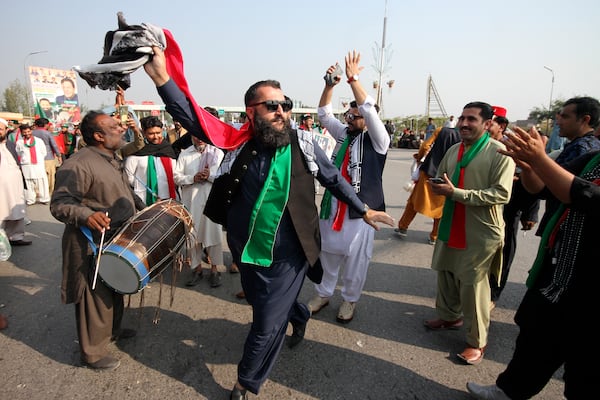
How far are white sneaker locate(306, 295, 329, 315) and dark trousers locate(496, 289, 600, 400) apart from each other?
170 cm

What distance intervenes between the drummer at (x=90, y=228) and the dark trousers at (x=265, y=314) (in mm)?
1172

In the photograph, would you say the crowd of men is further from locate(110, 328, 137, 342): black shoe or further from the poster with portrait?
the poster with portrait

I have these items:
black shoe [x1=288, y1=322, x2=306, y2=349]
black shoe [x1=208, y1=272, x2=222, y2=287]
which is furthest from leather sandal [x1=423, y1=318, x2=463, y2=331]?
black shoe [x1=208, y1=272, x2=222, y2=287]

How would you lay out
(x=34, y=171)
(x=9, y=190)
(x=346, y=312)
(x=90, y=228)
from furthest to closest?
(x=34, y=171) → (x=9, y=190) → (x=346, y=312) → (x=90, y=228)

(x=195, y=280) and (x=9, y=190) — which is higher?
(x=9, y=190)

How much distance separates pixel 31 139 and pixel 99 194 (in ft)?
25.0

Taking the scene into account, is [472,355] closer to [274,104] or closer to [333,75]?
[274,104]

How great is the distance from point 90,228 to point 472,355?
3085 millimetres

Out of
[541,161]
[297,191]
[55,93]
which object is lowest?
[297,191]

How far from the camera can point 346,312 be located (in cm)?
336

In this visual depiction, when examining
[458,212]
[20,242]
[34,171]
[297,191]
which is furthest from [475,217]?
[34,171]

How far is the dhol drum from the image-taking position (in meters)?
2.46

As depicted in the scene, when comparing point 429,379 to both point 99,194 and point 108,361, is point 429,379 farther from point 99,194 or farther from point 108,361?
A: point 99,194

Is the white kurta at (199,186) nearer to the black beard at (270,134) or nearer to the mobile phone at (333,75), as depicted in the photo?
the mobile phone at (333,75)
